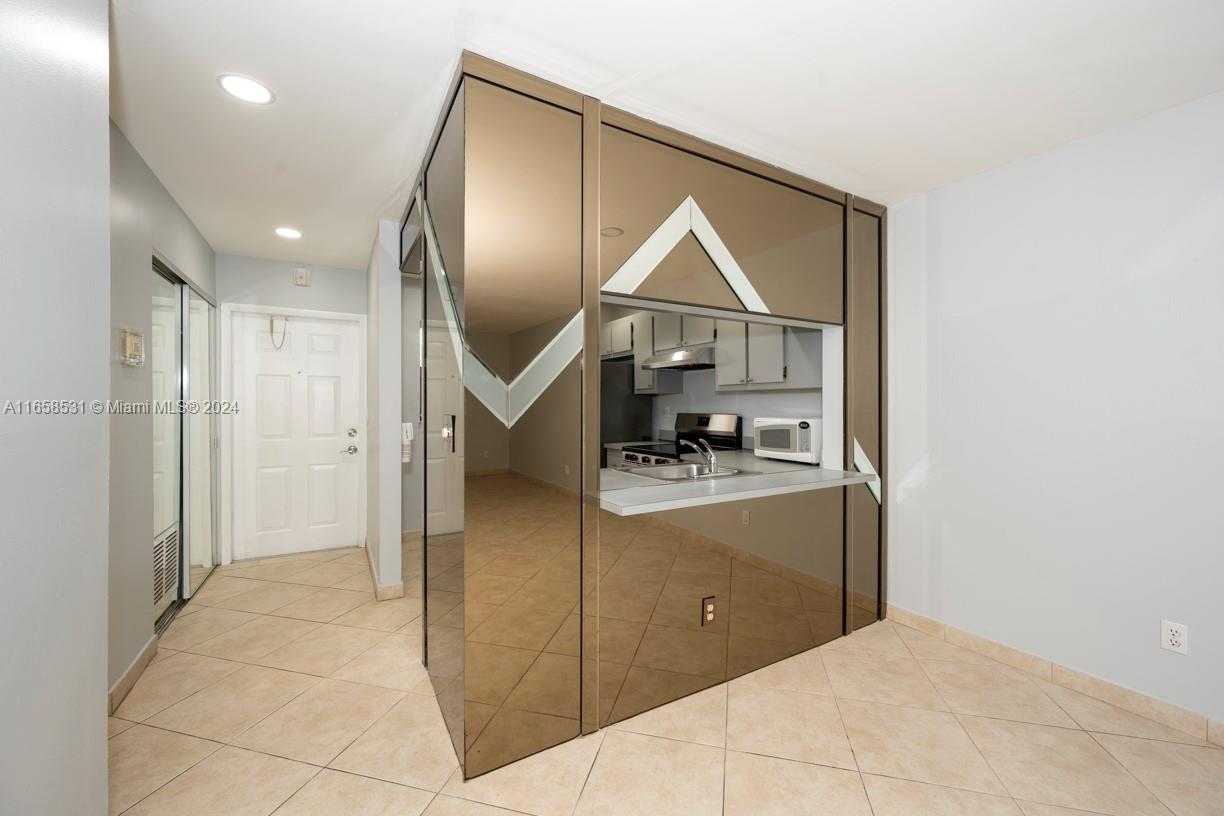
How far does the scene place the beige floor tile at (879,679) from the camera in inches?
89.7

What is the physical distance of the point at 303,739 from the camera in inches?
78.3

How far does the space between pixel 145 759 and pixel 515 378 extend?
192 centimetres

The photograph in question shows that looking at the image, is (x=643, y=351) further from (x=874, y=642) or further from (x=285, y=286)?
(x=285, y=286)

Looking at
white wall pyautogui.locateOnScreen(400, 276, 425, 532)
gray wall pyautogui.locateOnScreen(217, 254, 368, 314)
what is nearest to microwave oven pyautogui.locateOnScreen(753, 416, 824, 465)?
white wall pyautogui.locateOnScreen(400, 276, 425, 532)

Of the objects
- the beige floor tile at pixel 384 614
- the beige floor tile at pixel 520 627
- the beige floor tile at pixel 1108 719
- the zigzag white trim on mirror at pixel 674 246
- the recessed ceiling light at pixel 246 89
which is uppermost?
the recessed ceiling light at pixel 246 89

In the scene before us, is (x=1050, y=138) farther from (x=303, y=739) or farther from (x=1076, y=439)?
(x=303, y=739)

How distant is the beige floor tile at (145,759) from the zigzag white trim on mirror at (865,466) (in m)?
3.21

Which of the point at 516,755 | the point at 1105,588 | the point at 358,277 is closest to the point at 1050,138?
the point at 1105,588

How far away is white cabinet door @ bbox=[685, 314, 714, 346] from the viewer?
3320 mm

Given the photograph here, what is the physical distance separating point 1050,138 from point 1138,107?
0.28 m

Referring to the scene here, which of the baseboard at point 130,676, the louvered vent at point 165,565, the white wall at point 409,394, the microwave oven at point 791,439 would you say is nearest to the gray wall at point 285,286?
the white wall at point 409,394

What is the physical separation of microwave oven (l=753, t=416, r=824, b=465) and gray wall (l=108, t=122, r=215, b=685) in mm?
3230

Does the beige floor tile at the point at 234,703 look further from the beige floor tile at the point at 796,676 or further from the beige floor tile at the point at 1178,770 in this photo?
the beige floor tile at the point at 1178,770

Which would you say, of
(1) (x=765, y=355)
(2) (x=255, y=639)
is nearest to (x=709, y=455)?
(1) (x=765, y=355)
